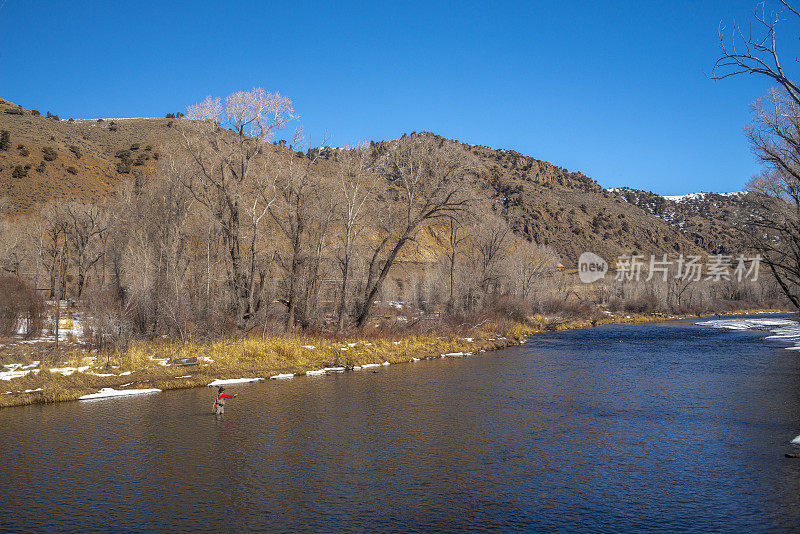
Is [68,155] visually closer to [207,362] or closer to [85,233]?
[85,233]

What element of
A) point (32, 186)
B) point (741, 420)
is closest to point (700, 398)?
point (741, 420)

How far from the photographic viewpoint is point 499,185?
120m

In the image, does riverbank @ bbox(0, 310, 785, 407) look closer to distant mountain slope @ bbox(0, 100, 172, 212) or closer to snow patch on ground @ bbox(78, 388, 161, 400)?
snow patch on ground @ bbox(78, 388, 161, 400)

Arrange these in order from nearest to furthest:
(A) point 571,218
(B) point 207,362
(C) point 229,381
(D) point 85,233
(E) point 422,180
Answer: (C) point 229,381 → (B) point 207,362 → (E) point 422,180 → (D) point 85,233 → (A) point 571,218

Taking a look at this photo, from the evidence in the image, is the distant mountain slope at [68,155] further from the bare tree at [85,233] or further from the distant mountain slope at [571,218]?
the distant mountain slope at [571,218]

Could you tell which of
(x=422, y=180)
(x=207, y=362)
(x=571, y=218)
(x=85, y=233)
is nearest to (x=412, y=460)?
(x=207, y=362)

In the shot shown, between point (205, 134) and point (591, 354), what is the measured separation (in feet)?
74.5

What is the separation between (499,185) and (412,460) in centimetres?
11240

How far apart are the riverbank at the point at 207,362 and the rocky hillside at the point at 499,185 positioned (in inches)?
378

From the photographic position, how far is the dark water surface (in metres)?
8.60

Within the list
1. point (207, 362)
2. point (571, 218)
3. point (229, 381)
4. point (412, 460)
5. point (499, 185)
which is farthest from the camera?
point (499, 185)

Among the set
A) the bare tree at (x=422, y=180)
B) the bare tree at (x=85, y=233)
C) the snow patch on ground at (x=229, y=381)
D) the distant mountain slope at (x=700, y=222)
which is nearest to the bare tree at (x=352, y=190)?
the bare tree at (x=422, y=180)

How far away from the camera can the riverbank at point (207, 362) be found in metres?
17.3

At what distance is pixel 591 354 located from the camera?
101 feet
